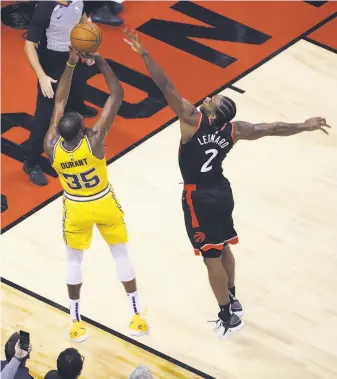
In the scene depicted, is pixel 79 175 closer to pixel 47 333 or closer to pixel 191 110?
pixel 191 110

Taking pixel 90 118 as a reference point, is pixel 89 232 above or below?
above

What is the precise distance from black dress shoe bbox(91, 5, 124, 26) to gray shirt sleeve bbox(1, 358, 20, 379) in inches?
247

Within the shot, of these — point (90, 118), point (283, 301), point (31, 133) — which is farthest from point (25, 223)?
point (283, 301)

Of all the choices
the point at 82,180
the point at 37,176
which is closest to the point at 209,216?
the point at 82,180

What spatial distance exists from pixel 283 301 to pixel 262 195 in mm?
1379

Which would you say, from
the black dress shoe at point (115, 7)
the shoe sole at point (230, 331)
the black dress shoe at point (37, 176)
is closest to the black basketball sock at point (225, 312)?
the shoe sole at point (230, 331)

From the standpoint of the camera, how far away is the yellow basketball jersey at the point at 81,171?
26.5ft

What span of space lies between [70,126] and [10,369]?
1842mm

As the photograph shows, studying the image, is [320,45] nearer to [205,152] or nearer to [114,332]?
[205,152]

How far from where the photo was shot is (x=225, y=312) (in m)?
8.88

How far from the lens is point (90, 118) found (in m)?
11.3

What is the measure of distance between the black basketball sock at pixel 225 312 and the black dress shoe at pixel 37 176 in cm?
242

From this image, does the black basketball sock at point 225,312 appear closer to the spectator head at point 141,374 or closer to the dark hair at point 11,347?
the spectator head at point 141,374

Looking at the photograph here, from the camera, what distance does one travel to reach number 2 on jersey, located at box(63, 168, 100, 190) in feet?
26.8
